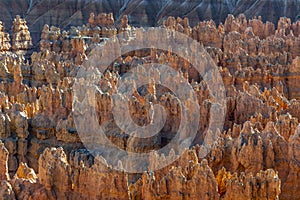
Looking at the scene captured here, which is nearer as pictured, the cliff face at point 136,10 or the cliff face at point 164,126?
the cliff face at point 164,126

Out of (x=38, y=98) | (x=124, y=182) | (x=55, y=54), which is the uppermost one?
(x=55, y=54)

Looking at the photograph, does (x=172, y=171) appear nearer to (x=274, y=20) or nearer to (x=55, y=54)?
(x=55, y=54)

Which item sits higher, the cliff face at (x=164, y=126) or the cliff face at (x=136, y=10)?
the cliff face at (x=136, y=10)

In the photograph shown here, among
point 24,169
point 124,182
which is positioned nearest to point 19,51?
point 24,169

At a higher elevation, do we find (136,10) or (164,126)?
(136,10)
